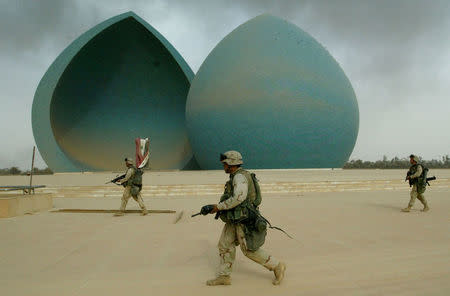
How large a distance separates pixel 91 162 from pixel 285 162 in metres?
13.8

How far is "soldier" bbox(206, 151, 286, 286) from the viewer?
3.25m

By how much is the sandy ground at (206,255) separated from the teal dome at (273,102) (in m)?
10.4

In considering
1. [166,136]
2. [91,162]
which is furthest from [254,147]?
[91,162]

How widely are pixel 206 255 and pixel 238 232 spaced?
1.20 metres

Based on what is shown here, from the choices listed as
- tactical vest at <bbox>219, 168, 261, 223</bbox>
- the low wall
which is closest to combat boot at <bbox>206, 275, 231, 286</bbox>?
tactical vest at <bbox>219, 168, 261, 223</bbox>

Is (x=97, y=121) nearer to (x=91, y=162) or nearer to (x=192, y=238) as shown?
(x=91, y=162)

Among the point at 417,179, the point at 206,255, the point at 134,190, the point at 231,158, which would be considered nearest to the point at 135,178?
the point at 134,190

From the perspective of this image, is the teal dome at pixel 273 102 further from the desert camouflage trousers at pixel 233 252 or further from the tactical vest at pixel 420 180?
the desert camouflage trousers at pixel 233 252

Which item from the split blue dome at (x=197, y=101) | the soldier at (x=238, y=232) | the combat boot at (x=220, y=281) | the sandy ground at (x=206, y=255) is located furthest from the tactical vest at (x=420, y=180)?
the split blue dome at (x=197, y=101)

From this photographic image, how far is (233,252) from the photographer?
337cm

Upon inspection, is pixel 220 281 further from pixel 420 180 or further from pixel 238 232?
pixel 420 180

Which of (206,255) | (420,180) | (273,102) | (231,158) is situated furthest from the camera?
(273,102)

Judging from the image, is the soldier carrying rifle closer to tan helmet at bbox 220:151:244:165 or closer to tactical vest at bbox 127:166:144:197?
tan helmet at bbox 220:151:244:165

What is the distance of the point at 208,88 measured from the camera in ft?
63.2
